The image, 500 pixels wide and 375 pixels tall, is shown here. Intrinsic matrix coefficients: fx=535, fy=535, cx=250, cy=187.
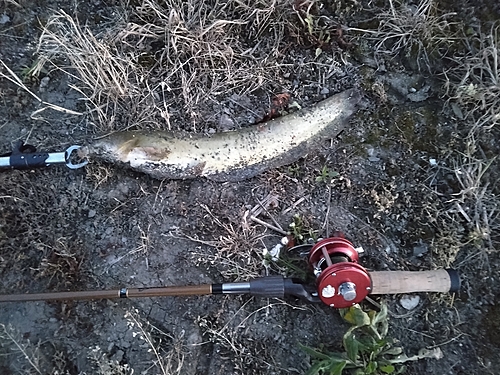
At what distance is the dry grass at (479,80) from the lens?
2.97 m

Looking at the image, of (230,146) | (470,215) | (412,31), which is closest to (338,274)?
(470,215)

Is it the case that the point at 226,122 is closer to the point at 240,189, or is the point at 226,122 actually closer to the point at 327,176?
the point at 240,189

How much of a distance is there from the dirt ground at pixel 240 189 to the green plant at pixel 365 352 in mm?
98

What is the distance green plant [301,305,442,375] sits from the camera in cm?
244

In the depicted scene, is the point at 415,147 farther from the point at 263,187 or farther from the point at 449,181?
the point at 263,187

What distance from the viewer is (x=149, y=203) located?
9.80 ft

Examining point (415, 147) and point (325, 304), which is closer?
point (325, 304)

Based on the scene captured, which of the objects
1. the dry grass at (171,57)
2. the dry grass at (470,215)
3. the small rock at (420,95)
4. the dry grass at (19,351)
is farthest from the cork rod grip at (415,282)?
the dry grass at (19,351)

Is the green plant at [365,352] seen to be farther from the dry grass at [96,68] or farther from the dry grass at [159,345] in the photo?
the dry grass at [96,68]

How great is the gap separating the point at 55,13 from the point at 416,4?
7.43 feet

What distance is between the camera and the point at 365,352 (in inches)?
98.5

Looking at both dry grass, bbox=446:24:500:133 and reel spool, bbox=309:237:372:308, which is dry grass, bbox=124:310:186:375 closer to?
reel spool, bbox=309:237:372:308

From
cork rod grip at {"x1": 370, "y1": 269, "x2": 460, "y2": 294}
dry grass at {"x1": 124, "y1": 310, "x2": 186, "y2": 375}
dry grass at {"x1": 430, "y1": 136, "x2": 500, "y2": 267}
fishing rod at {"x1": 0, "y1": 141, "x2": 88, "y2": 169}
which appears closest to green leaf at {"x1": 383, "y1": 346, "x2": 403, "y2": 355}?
cork rod grip at {"x1": 370, "y1": 269, "x2": 460, "y2": 294}

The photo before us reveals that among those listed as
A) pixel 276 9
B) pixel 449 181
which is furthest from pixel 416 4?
pixel 449 181
